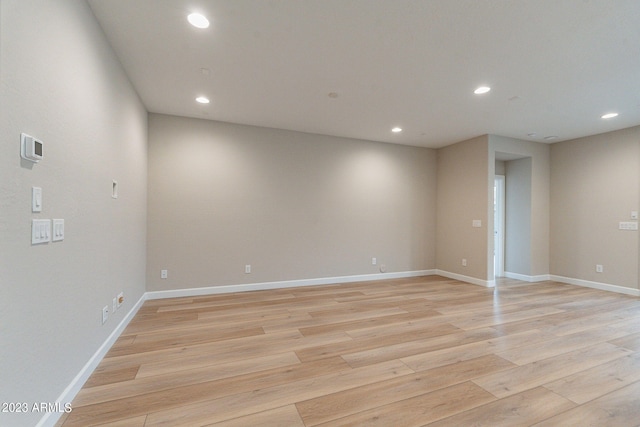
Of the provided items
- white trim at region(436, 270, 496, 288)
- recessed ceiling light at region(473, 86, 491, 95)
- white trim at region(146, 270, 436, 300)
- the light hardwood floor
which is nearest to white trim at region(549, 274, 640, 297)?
the light hardwood floor

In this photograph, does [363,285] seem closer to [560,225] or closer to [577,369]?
[577,369]

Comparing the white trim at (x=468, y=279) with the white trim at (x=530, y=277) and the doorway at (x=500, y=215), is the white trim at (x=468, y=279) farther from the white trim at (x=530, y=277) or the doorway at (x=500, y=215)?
the doorway at (x=500, y=215)

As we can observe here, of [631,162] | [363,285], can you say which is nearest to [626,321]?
[631,162]

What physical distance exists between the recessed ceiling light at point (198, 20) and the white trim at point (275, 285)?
337cm

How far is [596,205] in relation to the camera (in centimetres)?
470

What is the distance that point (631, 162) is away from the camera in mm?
4305

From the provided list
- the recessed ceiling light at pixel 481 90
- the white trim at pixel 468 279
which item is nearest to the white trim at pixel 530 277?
the white trim at pixel 468 279

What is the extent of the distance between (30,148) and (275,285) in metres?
3.64

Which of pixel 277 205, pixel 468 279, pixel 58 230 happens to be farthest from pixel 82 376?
pixel 468 279

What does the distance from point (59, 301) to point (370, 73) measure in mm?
3018

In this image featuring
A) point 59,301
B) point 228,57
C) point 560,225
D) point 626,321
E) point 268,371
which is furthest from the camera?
point 560,225

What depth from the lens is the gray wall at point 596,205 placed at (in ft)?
14.2

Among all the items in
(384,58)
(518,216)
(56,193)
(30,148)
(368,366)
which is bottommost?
(368,366)

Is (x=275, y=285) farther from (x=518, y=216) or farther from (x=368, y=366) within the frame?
(x=518, y=216)
